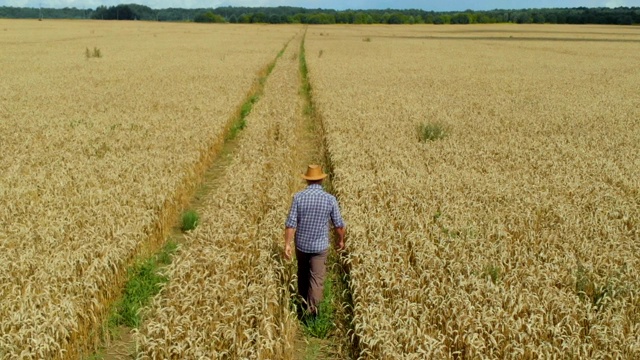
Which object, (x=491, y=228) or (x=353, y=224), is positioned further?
(x=353, y=224)

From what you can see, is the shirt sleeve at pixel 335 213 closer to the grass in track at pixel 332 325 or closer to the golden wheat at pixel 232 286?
the grass in track at pixel 332 325

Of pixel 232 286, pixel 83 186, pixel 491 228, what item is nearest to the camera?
pixel 232 286

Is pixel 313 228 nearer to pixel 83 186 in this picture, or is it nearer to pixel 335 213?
pixel 335 213

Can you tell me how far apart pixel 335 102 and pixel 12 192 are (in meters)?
14.4

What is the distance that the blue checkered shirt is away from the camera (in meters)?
7.34

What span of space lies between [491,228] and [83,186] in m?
8.34

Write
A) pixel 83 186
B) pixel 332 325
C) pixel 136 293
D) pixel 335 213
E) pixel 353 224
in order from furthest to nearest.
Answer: pixel 83 186 → pixel 353 224 → pixel 136 293 → pixel 335 213 → pixel 332 325

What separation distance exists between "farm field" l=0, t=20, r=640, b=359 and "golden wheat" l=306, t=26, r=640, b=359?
0.14 ft

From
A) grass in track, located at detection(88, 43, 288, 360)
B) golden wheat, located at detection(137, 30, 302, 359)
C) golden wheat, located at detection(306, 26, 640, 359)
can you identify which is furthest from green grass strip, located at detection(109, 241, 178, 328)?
golden wheat, located at detection(306, 26, 640, 359)

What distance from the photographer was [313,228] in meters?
7.34

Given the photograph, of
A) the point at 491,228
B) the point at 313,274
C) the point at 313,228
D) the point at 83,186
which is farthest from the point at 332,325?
the point at 83,186

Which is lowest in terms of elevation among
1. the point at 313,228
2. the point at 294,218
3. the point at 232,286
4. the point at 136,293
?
the point at 136,293

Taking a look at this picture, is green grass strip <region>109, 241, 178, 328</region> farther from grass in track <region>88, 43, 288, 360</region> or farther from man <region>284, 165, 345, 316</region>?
man <region>284, 165, 345, 316</region>

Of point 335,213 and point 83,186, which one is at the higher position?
point 335,213
